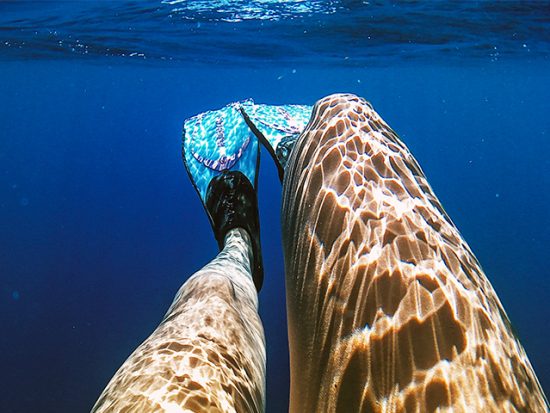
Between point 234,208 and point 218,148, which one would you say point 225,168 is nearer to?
point 218,148

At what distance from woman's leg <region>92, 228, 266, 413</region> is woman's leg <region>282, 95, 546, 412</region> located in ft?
0.94

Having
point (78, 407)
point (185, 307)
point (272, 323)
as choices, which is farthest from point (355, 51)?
point (185, 307)

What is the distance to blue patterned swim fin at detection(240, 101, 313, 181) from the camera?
5551 millimetres

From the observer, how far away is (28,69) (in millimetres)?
30219

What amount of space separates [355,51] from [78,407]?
2050 cm

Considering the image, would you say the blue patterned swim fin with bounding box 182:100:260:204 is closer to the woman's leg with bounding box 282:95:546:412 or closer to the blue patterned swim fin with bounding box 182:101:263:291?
the blue patterned swim fin with bounding box 182:101:263:291

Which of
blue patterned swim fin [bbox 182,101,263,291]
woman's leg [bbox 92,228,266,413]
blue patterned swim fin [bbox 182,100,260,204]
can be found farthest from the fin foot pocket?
woman's leg [bbox 92,228,266,413]

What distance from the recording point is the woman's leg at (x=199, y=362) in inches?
57.6

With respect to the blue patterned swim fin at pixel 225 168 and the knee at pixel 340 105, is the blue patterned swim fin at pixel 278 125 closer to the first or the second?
the blue patterned swim fin at pixel 225 168

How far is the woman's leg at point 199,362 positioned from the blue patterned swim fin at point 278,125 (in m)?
3.02

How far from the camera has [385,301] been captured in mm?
1323

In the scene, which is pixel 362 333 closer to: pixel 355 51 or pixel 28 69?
pixel 355 51

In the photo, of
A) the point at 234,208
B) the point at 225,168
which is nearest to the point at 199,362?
the point at 234,208

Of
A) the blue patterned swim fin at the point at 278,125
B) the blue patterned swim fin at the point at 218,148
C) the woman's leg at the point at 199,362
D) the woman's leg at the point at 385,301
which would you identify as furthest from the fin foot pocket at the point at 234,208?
the woman's leg at the point at 385,301
